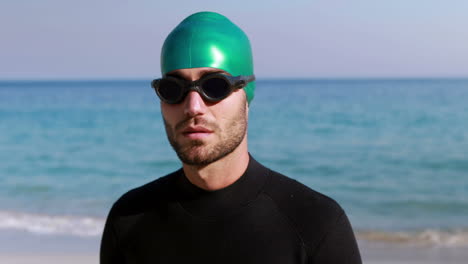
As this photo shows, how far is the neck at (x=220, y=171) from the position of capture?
2.57m

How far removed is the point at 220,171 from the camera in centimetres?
260

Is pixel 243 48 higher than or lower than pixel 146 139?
lower

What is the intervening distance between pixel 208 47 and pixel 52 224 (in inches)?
363

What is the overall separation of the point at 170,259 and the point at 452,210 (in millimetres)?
11330

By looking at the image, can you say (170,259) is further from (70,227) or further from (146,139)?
(146,139)

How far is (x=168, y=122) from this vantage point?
8.27 ft

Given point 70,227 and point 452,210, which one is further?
point 452,210

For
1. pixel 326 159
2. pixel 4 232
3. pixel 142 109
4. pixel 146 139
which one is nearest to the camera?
pixel 4 232

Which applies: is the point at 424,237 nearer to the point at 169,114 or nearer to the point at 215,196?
the point at 215,196

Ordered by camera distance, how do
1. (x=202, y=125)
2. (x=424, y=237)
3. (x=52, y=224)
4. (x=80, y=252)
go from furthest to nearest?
(x=52, y=224) < (x=424, y=237) < (x=80, y=252) < (x=202, y=125)

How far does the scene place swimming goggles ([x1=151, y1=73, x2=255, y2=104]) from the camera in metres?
2.44

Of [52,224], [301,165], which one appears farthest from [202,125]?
[301,165]

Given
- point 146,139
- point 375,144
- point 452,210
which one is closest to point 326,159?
point 375,144

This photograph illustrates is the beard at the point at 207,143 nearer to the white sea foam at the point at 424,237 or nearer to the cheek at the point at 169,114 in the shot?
the cheek at the point at 169,114
